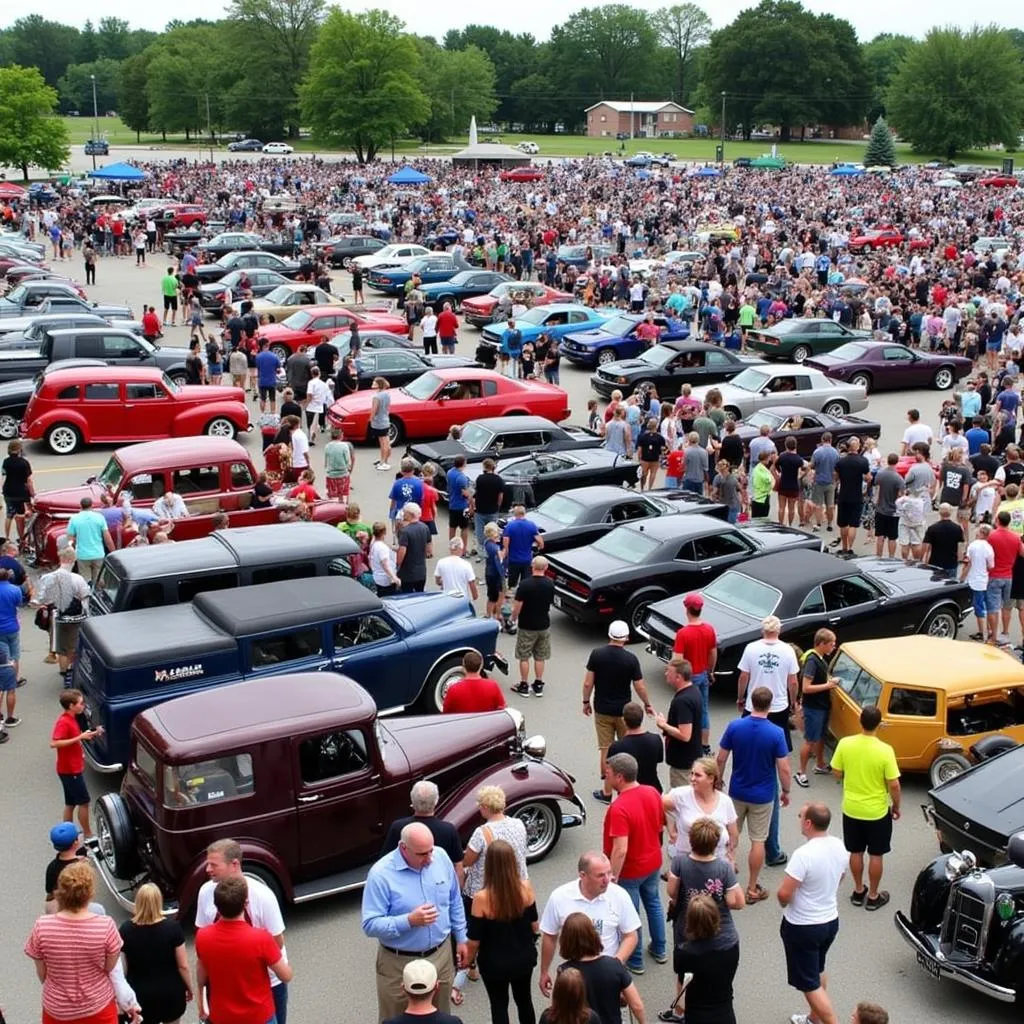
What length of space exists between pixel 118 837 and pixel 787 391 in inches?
717

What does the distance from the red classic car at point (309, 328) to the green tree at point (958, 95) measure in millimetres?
107349

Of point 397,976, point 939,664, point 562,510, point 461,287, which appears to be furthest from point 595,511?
point 461,287

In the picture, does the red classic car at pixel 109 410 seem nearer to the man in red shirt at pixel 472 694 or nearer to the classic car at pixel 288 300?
the classic car at pixel 288 300

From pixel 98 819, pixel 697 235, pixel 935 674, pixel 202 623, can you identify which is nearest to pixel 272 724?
pixel 98 819

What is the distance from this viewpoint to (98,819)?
9.17m

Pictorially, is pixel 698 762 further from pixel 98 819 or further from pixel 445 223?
pixel 445 223

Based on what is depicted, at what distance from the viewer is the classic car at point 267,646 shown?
34.6 ft

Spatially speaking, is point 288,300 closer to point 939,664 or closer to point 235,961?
point 939,664

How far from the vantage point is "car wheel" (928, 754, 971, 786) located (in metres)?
10.9

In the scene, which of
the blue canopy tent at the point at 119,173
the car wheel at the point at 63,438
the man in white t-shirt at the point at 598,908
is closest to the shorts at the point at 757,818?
the man in white t-shirt at the point at 598,908

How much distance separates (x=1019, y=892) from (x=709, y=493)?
41.6ft

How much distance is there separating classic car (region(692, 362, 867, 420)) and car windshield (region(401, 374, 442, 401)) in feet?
16.0

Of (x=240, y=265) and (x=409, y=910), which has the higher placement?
(x=240, y=265)

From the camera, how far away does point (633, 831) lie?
26.3 ft
